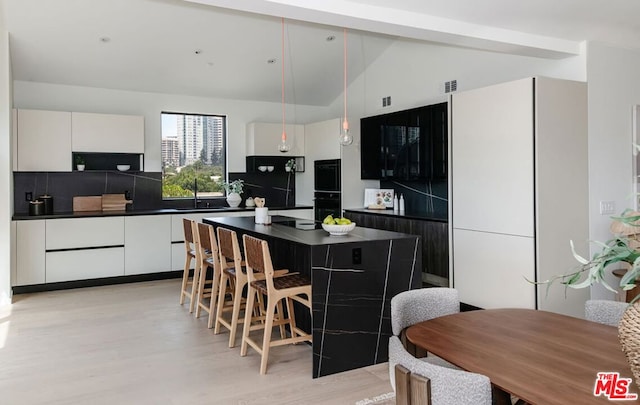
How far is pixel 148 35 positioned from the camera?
18.5 ft

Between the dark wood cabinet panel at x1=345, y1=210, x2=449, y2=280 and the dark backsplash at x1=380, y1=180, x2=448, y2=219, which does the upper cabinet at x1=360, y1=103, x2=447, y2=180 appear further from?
the dark wood cabinet panel at x1=345, y1=210, x2=449, y2=280

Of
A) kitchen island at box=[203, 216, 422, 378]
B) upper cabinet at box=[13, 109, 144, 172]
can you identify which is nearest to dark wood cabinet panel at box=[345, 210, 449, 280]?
kitchen island at box=[203, 216, 422, 378]

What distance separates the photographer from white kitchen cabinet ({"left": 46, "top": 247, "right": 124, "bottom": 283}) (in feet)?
19.7

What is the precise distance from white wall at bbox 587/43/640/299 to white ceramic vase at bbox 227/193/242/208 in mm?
4777

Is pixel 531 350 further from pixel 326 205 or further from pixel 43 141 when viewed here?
pixel 43 141

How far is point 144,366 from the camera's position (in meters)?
3.63

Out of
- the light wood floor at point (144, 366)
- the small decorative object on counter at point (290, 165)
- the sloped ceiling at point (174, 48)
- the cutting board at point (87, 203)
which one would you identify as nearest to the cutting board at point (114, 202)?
the cutting board at point (87, 203)

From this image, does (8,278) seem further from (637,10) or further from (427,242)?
(637,10)

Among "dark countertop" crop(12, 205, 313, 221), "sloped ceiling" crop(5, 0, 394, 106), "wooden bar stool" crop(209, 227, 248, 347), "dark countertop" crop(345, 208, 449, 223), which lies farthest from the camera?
"dark countertop" crop(12, 205, 313, 221)

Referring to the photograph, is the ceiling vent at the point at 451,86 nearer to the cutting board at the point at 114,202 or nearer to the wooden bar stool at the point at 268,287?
the wooden bar stool at the point at 268,287

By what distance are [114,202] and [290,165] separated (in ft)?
8.83

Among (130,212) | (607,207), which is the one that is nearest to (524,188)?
(607,207)

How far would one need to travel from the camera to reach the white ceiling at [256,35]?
3807 millimetres

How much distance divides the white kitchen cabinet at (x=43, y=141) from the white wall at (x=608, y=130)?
236 inches
